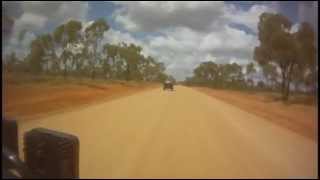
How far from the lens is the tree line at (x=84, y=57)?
229 centimetres

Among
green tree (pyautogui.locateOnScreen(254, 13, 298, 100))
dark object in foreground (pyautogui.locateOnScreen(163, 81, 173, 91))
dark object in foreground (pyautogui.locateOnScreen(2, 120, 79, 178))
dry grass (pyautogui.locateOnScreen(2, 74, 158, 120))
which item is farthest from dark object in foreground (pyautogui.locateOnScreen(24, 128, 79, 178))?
green tree (pyautogui.locateOnScreen(254, 13, 298, 100))

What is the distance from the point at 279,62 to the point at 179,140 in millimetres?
529

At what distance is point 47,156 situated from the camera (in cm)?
223

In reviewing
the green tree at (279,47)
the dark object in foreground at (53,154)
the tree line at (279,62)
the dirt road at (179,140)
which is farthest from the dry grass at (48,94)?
the green tree at (279,47)

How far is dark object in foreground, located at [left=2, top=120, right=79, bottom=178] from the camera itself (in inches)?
86.4

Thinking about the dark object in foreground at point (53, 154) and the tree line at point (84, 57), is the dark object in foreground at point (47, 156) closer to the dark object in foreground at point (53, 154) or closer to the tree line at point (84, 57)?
the dark object in foreground at point (53, 154)

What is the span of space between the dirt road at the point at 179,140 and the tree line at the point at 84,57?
13 centimetres

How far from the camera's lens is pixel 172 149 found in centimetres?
220

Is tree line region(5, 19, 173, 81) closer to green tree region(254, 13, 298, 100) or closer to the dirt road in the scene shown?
the dirt road

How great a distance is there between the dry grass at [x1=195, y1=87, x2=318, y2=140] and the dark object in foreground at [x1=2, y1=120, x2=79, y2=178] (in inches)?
24.4

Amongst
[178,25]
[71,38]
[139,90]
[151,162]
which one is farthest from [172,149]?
[71,38]

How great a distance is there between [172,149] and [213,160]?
184 millimetres

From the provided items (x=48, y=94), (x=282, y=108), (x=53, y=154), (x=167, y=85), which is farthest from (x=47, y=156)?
(x=282, y=108)

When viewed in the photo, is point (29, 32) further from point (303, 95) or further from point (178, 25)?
point (303, 95)
